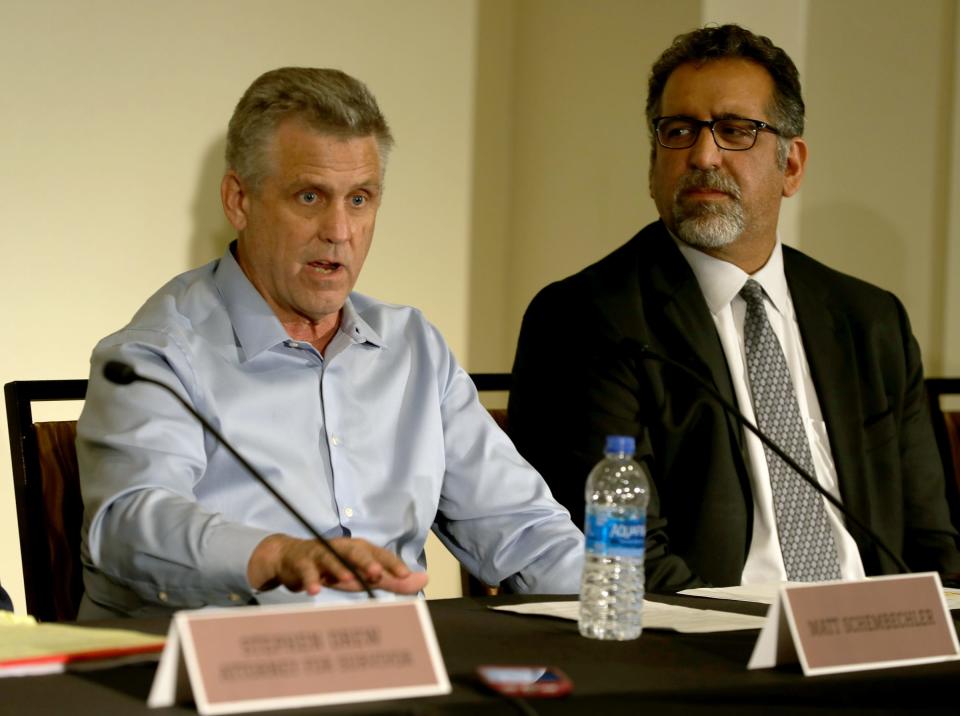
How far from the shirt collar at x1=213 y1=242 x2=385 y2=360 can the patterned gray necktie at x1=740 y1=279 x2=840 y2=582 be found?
75 centimetres

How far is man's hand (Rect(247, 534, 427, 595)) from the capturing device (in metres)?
1.42

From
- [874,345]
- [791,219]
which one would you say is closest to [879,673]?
[874,345]

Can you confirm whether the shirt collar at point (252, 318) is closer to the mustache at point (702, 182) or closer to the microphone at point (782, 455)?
the microphone at point (782, 455)

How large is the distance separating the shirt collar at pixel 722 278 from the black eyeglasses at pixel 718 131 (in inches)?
7.6

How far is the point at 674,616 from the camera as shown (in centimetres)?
161

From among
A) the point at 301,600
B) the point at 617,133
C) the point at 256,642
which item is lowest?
the point at 301,600

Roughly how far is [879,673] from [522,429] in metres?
1.30

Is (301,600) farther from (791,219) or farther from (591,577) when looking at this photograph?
(791,219)

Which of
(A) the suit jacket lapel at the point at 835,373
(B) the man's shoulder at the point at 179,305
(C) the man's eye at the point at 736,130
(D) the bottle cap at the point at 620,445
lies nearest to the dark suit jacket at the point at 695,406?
(A) the suit jacket lapel at the point at 835,373

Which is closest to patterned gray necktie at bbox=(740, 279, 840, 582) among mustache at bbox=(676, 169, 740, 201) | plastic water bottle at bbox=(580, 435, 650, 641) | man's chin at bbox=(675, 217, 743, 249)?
man's chin at bbox=(675, 217, 743, 249)

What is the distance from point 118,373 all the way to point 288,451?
671mm

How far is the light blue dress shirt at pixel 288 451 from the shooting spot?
71.9 inches

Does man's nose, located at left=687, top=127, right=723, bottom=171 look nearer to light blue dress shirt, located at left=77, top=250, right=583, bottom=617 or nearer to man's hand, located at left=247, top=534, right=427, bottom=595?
light blue dress shirt, located at left=77, top=250, right=583, bottom=617

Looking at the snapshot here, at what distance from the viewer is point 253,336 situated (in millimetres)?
2090
